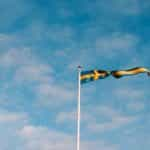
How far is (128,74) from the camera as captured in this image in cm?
6638

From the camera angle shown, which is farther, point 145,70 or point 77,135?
Result: point 145,70

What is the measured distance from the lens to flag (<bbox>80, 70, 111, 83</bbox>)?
6438cm

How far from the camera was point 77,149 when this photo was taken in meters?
60.6

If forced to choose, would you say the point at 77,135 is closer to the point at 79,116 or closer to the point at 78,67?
the point at 79,116

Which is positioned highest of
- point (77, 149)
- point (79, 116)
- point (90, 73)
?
point (90, 73)

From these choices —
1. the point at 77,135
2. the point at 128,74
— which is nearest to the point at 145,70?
the point at 128,74

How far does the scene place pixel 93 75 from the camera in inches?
2566

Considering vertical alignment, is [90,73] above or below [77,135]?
above

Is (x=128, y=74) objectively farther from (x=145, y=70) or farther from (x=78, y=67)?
(x=78, y=67)

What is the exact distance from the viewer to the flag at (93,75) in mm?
64375

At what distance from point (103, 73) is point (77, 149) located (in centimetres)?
1126

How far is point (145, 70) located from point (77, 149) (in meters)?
13.9

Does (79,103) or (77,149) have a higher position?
(79,103)

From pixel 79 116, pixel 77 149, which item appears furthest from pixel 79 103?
pixel 77 149
